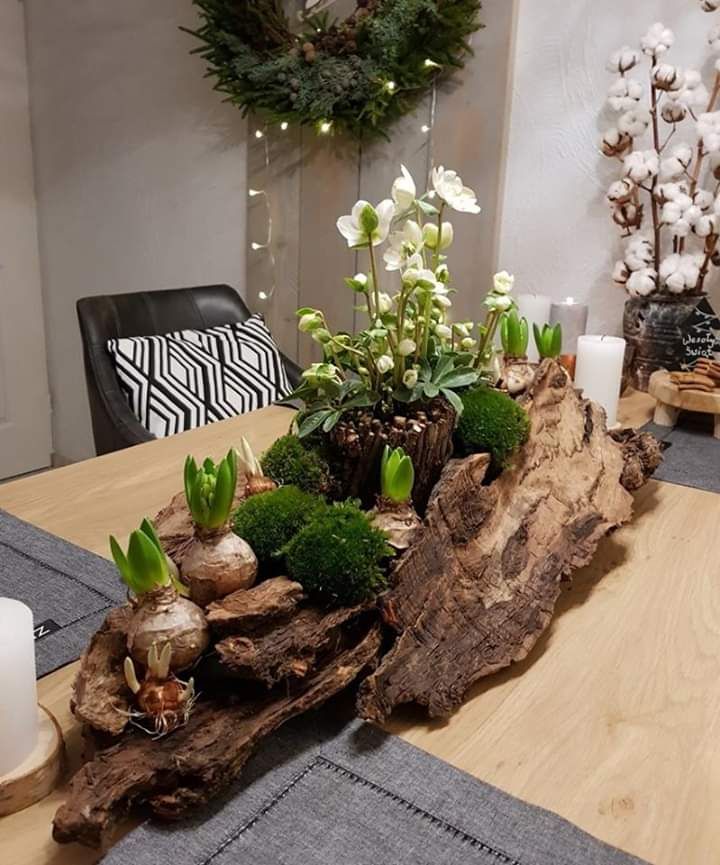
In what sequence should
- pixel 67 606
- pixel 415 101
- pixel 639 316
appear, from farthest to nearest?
1. pixel 415 101
2. pixel 639 316
3. pixel 67 606

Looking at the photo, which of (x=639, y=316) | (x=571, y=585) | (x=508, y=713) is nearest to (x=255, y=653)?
(x=508, y=713)

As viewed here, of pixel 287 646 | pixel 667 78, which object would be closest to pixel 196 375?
pixel 667 78

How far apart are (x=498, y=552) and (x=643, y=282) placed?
1.24 metres

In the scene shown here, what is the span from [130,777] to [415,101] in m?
2.24

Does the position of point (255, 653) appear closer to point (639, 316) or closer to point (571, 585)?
point (571, 585)

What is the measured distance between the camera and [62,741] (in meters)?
0.64

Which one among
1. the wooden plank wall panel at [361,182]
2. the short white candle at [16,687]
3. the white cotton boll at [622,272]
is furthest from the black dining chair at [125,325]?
the short white candle at [16,687]

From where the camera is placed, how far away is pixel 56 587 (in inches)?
36.7

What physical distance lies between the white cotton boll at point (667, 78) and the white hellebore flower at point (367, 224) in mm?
1333

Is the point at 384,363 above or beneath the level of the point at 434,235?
beneath

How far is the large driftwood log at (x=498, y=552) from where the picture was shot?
727 mm

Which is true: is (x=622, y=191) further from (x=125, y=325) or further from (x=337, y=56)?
(x=125, y=325)

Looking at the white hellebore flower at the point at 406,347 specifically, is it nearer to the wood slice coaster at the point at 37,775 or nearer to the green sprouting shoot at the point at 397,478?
the green sprouting shoot at the point at 397,478

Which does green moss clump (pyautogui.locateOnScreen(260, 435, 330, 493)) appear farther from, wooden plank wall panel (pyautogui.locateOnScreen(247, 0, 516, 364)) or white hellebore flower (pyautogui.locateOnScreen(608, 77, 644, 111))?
wooden plank wall panel (pyautogui.locateOnScreen(247, 0, 516, 364))
